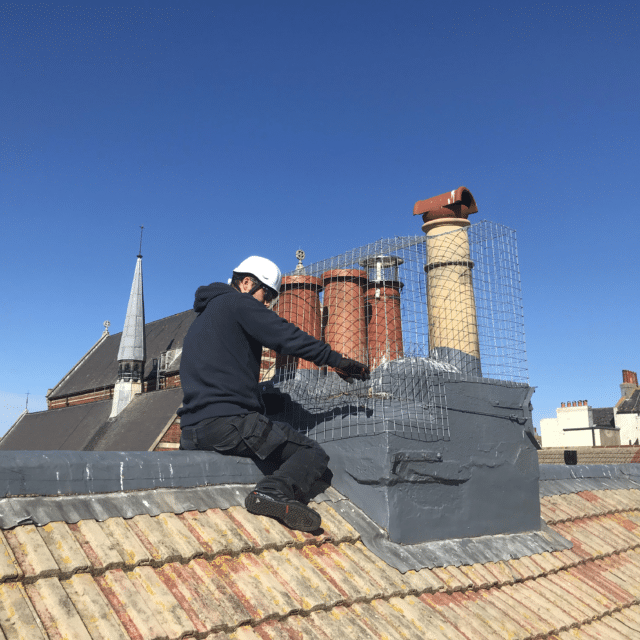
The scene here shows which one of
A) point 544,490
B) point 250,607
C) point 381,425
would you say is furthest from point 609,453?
point 250,607

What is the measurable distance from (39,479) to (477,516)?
3.11 metres

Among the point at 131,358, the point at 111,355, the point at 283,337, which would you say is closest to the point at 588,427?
the point at 131,358

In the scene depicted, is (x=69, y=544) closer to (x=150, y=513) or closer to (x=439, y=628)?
(x=150, y=513)

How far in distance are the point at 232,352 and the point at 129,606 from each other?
65.2 inches

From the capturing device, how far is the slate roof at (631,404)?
39.8 m

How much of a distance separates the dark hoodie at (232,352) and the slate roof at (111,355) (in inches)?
1086

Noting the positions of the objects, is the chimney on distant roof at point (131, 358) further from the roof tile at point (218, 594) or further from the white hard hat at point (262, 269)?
the roof tile at point (218, 594)

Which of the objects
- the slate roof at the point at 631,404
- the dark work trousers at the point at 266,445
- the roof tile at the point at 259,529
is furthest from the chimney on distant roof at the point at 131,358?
the slate roof at the point at 631,404

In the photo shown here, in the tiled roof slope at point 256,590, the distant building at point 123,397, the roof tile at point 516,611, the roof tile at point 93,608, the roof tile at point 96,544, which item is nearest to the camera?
the roof tile at point 93,608

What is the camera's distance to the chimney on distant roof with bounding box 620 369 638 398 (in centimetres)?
4190

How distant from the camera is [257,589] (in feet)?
9.48

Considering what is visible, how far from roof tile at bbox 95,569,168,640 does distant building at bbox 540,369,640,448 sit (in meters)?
39.8

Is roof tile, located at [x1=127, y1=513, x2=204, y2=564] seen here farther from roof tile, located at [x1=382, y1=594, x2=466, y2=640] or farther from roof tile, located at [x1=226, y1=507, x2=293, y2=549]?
roof tile, located at [x1=382, y1=594, x2=466, y2=640]

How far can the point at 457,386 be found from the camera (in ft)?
15.0
